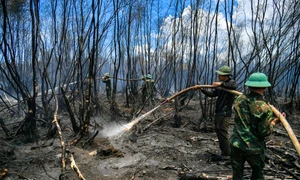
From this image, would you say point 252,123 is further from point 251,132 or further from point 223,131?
point 223,131

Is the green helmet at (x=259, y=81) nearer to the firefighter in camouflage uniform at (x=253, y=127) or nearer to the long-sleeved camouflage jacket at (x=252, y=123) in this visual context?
the firefighter in camouflage uniform at (x=253, y=127)

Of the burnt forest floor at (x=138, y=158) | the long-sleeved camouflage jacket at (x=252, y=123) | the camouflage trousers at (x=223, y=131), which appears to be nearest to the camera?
the long-sleeved camouflage jacket at (x=252, y=123)

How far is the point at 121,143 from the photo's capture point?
5953 mm

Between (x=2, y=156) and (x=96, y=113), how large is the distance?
4.53 metres

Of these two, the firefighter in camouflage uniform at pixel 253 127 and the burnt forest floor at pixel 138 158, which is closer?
the firefighter in camouflage uniform at pixel 253 127

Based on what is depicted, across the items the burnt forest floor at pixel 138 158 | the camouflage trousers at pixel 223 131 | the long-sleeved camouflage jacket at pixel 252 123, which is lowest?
the burnt forest floor at pixel 138 158

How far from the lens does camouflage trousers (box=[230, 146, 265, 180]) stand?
2.71 metres

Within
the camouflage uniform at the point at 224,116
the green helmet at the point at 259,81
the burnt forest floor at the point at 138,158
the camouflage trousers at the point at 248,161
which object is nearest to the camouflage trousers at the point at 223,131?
the camouflage uniform at the point at 224,116

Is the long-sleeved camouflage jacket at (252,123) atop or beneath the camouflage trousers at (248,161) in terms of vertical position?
atop

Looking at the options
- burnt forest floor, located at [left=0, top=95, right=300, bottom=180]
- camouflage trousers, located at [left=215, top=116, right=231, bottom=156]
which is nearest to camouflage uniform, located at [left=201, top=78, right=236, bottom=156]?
camouflage trousers, located at [left=215, top=116, right=231, bottom=156]

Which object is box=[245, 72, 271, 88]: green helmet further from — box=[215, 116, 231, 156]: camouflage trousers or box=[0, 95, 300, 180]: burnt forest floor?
box=[215, 116, 231, 156]: camouflage trousers

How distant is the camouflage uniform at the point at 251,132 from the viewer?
103 inches

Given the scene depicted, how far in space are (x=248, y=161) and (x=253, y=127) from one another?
1.36ft

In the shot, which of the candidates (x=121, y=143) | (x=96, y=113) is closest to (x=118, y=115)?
(x=96, y=113)
